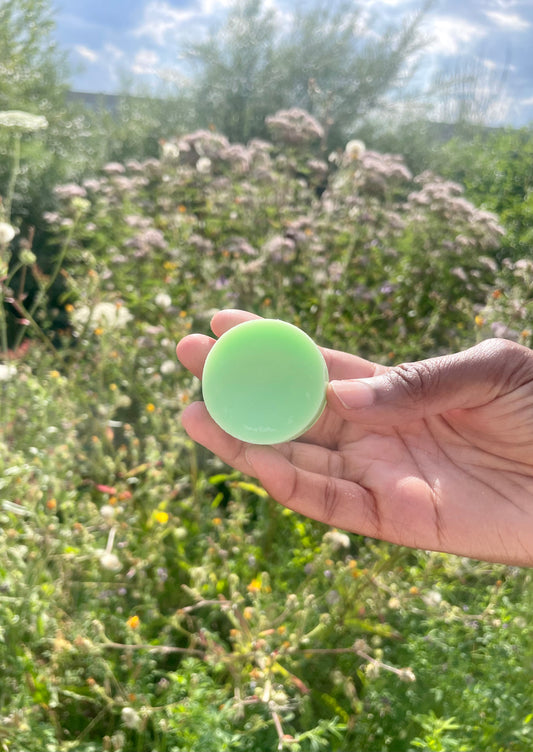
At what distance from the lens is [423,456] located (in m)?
1.79

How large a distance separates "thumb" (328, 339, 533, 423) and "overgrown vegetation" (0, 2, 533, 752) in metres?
0.70

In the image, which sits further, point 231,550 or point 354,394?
point 231,550

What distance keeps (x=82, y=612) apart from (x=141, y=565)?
244 mm

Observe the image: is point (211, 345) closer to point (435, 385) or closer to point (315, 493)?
point (315, 493)

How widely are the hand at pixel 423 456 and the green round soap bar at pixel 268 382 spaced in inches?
2.5

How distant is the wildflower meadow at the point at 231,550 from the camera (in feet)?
5.90

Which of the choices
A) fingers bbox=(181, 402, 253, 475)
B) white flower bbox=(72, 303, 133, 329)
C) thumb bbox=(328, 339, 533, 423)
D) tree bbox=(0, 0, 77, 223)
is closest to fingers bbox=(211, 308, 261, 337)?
fingers bbox=(181, 402, 253, 475)

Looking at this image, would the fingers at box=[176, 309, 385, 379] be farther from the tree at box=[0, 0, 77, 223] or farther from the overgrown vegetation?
the tree at box=[0, 0, 77, 223]

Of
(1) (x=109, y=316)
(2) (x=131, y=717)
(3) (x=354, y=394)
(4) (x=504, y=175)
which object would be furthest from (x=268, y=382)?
(4) (x=504, y=175)

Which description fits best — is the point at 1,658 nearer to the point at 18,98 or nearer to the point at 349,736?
the point at 349,736

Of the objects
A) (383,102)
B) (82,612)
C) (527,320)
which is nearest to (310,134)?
(527,320)

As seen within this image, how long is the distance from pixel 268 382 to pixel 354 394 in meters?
0.21

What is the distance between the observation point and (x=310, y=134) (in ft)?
12.4

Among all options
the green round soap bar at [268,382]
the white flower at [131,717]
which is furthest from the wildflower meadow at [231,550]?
the green round soap bar at [268,382]
